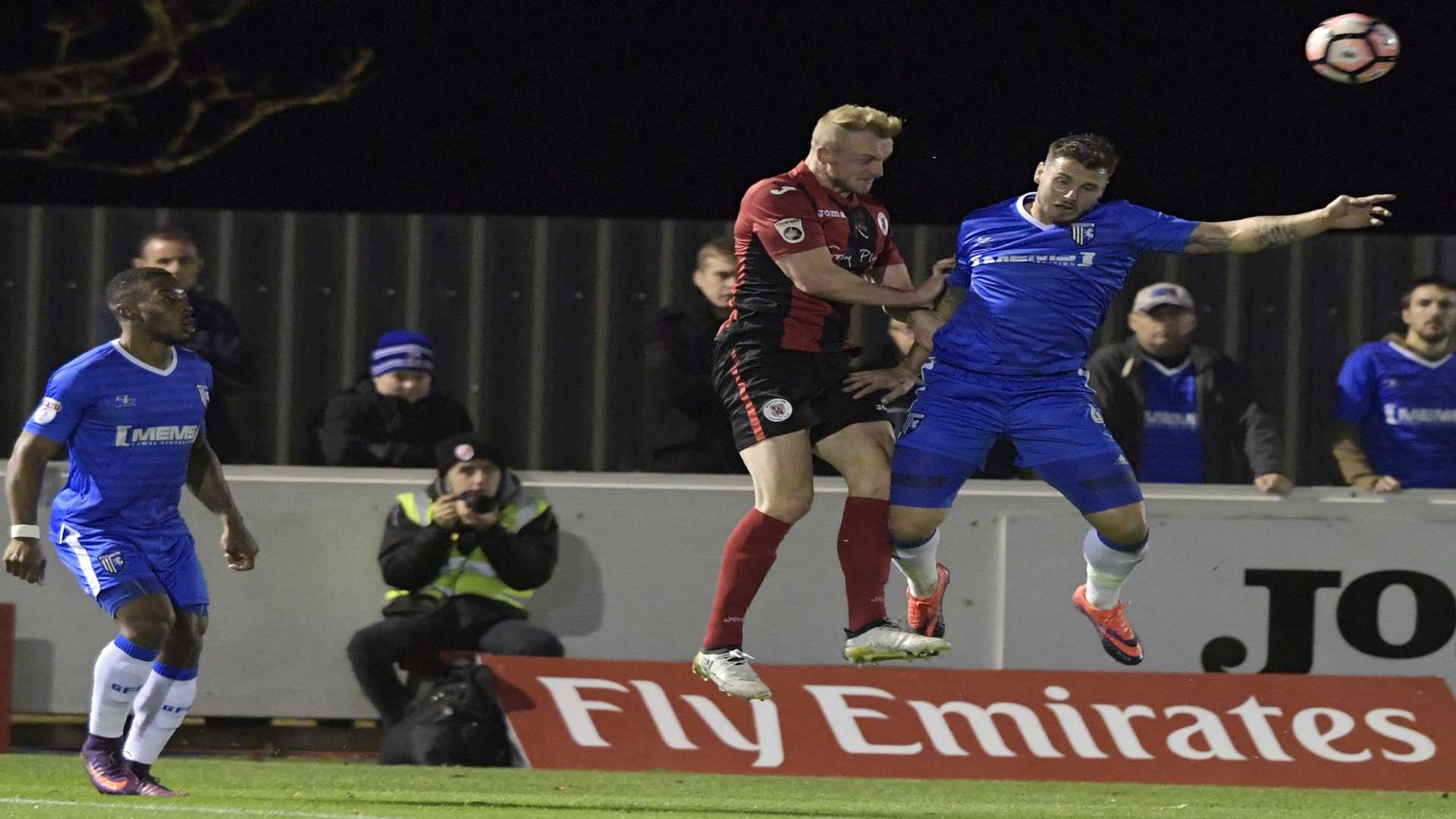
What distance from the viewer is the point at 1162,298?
Result: 9711 mm

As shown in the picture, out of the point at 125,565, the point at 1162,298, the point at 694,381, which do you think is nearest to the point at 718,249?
the point at 694,381

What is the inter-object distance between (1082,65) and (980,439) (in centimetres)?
707

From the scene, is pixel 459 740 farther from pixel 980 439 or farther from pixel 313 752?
pixel 980 439

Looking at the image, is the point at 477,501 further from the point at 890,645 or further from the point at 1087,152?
the point at 1087,152

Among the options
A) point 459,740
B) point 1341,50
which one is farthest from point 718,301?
point 1341,50

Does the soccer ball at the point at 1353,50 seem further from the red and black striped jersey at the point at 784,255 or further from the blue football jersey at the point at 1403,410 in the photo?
the blue football jersey at the point at 1403,410

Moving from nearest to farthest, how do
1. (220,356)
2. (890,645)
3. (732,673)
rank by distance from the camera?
(890,645)
(732,673)
(220,356)

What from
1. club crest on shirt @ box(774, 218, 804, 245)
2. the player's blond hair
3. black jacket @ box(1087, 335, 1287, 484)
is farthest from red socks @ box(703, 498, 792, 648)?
black jacket @ box(1087, 335, 1287, 484)

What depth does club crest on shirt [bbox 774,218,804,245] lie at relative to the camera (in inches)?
283

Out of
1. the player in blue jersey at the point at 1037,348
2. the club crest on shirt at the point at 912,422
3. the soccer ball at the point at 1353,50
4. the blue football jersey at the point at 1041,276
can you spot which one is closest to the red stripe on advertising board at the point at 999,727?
the player in blue jersey at the point at 1037,348

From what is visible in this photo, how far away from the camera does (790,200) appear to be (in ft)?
23.9

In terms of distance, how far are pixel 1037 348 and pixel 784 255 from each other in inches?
35.4

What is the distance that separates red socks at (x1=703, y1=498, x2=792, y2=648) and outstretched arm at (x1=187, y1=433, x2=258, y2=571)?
187 cm

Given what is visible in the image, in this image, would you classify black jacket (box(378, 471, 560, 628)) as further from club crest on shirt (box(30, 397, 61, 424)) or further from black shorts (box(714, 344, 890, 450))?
black shorts (box(714, 344, 890, 450))
